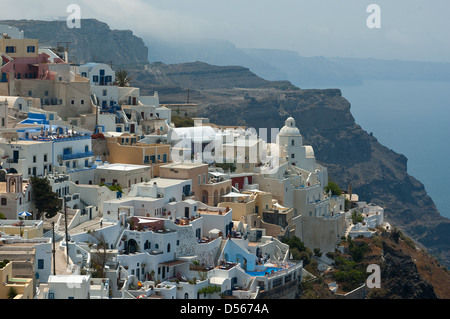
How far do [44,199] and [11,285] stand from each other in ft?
40.9

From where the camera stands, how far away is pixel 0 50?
72.4 m

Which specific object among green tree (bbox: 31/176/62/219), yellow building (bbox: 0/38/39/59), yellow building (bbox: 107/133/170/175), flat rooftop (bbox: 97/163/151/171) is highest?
yellow building (bbox: 0/38/39/59)

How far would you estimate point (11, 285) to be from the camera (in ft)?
134

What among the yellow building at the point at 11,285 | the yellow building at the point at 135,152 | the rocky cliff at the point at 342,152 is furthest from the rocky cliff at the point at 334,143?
the yellow building at the point at 11,285

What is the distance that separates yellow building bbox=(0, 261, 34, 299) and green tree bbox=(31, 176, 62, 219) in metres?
10.6

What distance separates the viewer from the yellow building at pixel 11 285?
40556 mm

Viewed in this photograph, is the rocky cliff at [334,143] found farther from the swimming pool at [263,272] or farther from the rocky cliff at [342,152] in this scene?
the swimming pool at [263,272]

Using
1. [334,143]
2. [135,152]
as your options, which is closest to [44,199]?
[135,152]

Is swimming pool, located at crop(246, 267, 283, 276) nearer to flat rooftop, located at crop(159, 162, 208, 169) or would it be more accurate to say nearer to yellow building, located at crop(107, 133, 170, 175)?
flat rooftop, located at crop(159, 162, 208, 169)

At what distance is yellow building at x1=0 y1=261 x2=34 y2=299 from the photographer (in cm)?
4056

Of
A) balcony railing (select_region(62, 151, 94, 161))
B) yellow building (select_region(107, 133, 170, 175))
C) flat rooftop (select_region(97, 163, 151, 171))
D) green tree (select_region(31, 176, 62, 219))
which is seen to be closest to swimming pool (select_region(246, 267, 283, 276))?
flat rooftop (select_region(97, 163, 151, 171))

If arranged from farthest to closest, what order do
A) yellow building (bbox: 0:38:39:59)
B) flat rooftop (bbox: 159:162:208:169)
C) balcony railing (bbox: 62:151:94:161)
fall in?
yellow building (bbox: 0:38:39:59)
flat rooftop (bbox: 159:162:208:169)
balcony railing (bbox: 62:151:94:161)

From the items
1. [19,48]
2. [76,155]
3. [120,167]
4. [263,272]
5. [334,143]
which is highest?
[19,48]

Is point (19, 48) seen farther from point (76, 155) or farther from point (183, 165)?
point (183, 165)
